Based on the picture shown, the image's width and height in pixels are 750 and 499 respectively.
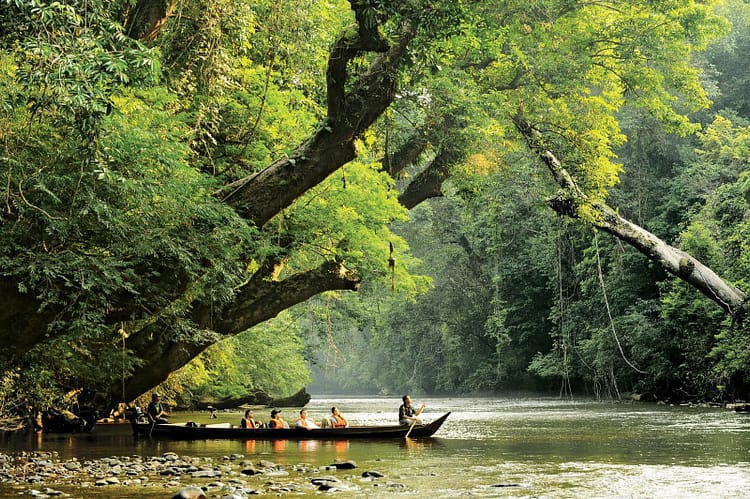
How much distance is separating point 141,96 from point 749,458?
10.7 m

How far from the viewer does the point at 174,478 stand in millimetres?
10812

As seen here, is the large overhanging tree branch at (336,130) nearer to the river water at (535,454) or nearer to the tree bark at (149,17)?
the tree bark at (149,17)

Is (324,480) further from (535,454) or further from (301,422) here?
(301,422)

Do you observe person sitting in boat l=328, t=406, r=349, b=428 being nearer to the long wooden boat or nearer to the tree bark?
the long wooden boat

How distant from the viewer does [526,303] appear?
140ft

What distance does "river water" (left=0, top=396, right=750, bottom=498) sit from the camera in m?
9.81

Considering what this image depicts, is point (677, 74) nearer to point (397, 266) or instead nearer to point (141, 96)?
point (397, 266)

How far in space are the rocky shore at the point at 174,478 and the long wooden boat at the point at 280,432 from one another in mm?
3490

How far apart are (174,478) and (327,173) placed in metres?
4.52

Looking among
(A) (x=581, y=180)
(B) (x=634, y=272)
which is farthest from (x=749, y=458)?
(B) (x=634, y=272)

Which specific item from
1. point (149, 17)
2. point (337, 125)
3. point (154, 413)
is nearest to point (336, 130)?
point (337, 125)

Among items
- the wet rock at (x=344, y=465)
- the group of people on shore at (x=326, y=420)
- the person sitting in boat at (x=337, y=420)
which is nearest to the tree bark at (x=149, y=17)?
the wet rock at (x=344, y=465)

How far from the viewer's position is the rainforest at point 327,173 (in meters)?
9.67

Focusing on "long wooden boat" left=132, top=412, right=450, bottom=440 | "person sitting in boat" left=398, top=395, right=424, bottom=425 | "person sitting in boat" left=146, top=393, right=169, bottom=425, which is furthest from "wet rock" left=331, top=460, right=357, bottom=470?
"person sitting in boat" left=146, top=393, right=169, bottom=425
